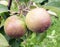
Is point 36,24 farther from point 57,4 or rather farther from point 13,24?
point 57,4

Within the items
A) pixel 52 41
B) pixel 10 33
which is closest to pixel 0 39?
pixel 10 33

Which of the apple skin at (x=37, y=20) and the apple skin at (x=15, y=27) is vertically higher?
the apple skin at (x=37, y=20)

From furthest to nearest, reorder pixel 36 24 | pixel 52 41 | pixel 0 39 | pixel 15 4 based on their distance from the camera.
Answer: pixel 52 41 < pixel 15 4 < pixel 0 39 < pixel 36 24

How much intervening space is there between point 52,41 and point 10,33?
194 cm

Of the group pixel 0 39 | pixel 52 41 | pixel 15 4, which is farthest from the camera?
pixel 52 41

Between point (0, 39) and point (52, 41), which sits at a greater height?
point (0, 39)

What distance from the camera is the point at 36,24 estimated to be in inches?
33.2

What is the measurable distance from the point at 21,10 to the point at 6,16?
123 mm

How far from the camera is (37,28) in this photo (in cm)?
85

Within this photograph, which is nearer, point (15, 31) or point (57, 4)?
point (15, 31)

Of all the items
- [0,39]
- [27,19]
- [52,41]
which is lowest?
[52,41]

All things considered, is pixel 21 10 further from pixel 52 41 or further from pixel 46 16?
pixel 52 41

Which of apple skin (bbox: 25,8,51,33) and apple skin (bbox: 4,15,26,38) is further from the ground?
apple skin (bbox: 25,8,51,33)

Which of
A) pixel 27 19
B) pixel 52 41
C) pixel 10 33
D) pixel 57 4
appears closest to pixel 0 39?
pixel 10 33
